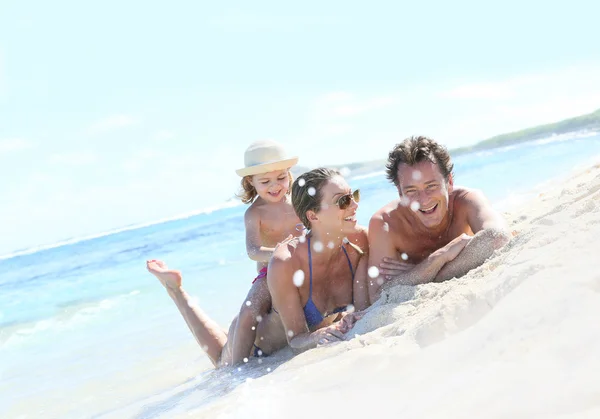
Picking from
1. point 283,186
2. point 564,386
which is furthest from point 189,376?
point 564,386

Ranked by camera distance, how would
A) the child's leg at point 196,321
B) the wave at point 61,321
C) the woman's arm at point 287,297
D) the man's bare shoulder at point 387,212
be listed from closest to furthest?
1. the woman's arm at point 287,297
2. the man's bare shoulder at point 387,212
3. the child's leg at point 196,321
4. the wave at point 61,321

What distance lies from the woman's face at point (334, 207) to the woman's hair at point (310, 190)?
32 millimetres

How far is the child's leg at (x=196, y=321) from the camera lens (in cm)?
538

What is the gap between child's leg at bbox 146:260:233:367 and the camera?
5383 mm

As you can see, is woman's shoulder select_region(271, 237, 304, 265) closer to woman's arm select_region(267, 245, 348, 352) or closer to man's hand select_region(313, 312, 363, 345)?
woman's arm select_region(267, 245, 348, 352)

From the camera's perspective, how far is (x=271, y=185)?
5.77m

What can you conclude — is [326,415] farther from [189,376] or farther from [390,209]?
[189,376]

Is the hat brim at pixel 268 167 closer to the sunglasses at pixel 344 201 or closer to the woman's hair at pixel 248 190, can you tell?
the woman's hair at pixel 248 190

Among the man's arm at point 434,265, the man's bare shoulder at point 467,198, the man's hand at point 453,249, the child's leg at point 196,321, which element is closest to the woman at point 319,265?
the man's arm at point 434,265

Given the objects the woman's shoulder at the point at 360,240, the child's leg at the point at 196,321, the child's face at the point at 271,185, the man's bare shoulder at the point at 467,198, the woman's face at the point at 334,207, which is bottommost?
the child's leg at the point at 196,321

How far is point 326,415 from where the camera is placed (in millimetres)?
2205

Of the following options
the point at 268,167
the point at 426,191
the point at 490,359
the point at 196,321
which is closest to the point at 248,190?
the point at 268,167

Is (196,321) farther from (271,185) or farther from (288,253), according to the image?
(288,253)

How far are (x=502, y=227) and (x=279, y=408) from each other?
2.19 m
